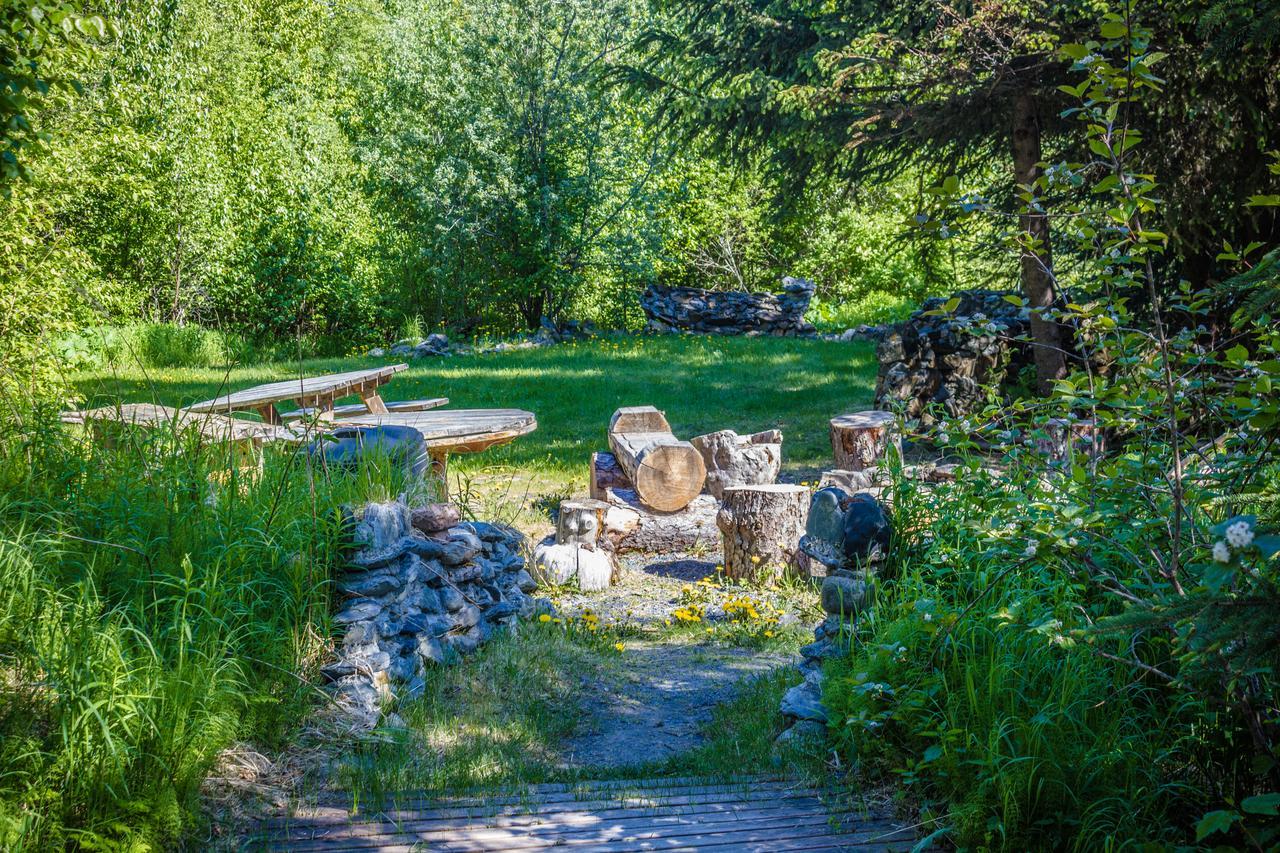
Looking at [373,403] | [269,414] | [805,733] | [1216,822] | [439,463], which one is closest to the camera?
[1216,822]

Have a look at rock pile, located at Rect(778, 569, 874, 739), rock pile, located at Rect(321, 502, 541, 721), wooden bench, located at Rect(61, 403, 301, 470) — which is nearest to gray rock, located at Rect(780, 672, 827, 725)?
rock pile, located at Rect(778, 569, 874, 739)

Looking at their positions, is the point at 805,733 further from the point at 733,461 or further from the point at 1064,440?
the point at 733,461

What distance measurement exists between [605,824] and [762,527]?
122 inches

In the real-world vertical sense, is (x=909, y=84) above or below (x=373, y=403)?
above

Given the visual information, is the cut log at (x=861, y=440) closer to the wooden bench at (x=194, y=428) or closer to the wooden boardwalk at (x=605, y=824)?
the wooden bench at (x=194, y=428)

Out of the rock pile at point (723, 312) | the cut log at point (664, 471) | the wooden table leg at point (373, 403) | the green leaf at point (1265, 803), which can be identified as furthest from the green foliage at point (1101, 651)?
the rock pile at point (723, 312)

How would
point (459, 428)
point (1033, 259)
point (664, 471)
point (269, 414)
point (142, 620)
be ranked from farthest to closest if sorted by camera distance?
1. point (1033, 259)
2. point (269, 414)
3. point (664, 471)
4. point (459, 428)
5. point (142, 620)

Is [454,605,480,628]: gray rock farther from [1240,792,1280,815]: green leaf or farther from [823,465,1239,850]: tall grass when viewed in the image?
[1240,792,1280,815]: green leaf

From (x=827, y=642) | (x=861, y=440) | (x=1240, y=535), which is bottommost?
(x=827, y=642)

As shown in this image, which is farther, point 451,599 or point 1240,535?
point 451,599

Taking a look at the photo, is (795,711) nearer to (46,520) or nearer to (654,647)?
(654,647)

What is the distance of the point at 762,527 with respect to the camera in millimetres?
5879

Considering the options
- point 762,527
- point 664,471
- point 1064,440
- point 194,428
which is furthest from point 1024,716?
point 664,471

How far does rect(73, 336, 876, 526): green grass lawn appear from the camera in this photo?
29.2 feet
